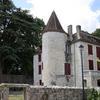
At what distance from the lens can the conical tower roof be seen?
39.3 m

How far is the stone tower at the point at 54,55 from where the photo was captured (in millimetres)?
37844

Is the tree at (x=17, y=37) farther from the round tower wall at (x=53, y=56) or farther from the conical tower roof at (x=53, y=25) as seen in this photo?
the conical tower roof at (x=53, y=25)

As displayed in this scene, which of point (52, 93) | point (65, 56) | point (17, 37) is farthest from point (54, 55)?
point (52, 93)

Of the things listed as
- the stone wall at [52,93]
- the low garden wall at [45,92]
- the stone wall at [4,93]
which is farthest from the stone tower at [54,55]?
the stone wall at [4,93]

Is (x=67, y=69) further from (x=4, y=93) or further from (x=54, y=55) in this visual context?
(x=4, y=93)

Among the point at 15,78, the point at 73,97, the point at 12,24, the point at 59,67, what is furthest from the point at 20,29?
the point at 73,97

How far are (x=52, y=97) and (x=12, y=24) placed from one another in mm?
28702

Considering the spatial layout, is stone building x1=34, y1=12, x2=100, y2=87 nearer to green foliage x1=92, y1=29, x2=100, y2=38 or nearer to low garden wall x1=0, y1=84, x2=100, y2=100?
green foliage x1=92, y1=29, x2=100, y2=38

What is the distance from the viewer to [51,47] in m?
38.4

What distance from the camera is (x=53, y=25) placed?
131 ft

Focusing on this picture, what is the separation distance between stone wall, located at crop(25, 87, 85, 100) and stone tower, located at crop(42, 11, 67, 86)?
13727mm

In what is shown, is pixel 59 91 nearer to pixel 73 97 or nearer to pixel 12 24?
pixel 73 97

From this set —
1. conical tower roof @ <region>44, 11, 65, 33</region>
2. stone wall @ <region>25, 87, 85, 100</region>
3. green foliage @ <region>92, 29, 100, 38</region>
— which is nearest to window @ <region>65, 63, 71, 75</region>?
conical tower roof @ <region>44, 11, 65, 33</region>

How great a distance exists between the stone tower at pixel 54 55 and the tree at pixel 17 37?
25.5 ft
